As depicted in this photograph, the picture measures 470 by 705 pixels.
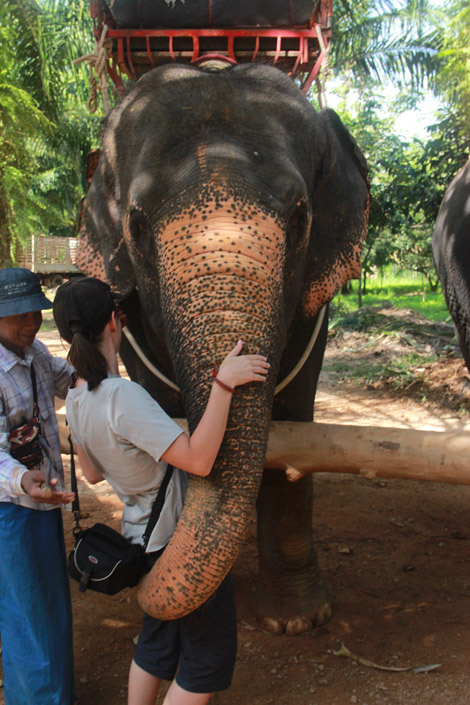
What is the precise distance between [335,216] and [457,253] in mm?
2088

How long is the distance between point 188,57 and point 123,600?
2.94 m

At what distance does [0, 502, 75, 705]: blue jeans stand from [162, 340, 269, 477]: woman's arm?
0.80m

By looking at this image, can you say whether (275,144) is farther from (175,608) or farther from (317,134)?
(175,608)

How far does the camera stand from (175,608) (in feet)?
5.90

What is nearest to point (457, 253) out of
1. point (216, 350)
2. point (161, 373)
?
point (161, 373)

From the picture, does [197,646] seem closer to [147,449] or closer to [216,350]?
[147,449]

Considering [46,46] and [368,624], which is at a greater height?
[46,46]

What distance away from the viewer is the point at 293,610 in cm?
317

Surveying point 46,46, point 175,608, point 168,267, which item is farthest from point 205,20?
point 46,46

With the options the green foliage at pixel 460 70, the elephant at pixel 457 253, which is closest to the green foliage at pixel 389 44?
the green foliage at pixel 460 70

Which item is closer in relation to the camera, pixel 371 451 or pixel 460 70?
pixel 371 451

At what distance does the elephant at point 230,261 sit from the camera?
1861mm

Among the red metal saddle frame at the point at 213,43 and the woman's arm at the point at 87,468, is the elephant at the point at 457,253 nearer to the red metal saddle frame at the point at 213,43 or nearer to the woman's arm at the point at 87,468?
the red metal saddle frame at the point at 213,43

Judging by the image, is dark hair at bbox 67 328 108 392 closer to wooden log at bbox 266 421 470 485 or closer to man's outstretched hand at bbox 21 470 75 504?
man's outstretched hand at bbox 21 470 75 504
